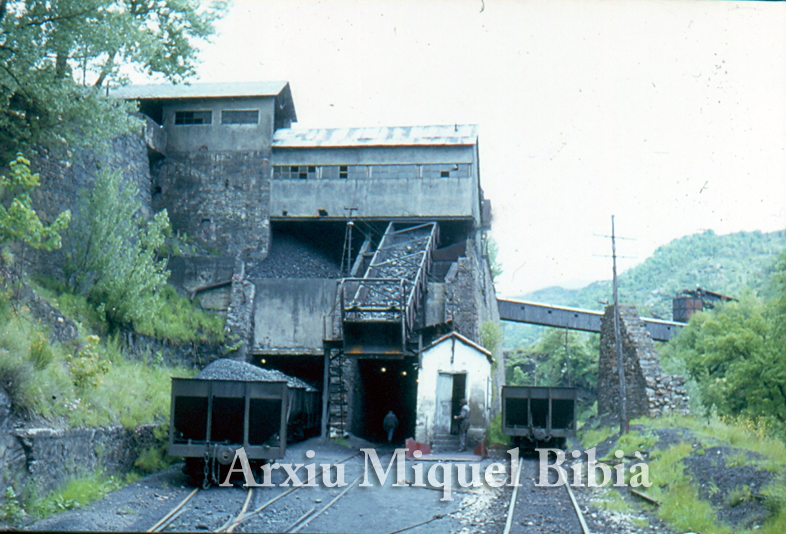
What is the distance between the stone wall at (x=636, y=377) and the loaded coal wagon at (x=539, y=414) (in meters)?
4.20

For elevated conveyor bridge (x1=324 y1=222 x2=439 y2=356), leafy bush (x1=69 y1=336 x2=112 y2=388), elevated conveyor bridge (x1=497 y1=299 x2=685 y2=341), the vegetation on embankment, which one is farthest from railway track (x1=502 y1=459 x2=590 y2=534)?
elevated conveyor bridge (x1=497 y1=299 x2=685 y2=341)

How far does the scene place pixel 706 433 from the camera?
14.7 m

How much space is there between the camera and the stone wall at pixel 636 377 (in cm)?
1984

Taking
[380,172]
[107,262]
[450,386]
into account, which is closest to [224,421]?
[107,262]

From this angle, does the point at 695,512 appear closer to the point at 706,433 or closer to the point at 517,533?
the point at 517,533

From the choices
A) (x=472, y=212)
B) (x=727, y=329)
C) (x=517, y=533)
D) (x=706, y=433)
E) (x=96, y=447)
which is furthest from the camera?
(x=727, y=329)

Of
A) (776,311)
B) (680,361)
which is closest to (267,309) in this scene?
(776,311)

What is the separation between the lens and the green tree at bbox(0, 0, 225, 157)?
41.8ft

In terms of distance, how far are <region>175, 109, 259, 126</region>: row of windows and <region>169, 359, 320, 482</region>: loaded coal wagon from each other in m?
16.3

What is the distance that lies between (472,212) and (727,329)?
14.6m

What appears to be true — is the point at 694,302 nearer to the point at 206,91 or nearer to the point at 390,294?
the point at 390,294

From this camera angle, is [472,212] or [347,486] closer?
[347,486]

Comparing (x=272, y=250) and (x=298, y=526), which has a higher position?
(x=272, y=250)

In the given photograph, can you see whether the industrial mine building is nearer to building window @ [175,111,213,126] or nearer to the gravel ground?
building window @ [175,111,213,126]
